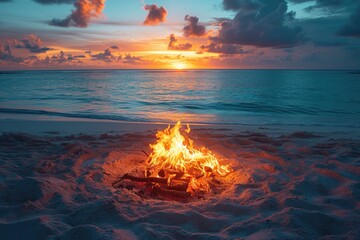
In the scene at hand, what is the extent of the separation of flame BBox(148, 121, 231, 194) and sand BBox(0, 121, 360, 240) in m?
0.37

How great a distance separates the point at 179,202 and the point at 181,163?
979mm

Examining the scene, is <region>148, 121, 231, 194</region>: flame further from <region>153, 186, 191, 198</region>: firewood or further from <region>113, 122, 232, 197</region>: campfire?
<region>153, 186, 191, 198</region>: firewood

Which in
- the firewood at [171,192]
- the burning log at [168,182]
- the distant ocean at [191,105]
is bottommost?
the distant ocean at [191,105]

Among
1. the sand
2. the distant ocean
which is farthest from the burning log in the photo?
the distant ocean

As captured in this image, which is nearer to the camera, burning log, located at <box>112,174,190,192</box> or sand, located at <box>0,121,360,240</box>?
sand, located at <box>0,121,360,240</box>

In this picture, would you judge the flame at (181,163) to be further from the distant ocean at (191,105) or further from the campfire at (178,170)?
the distant ocean at (191,105)

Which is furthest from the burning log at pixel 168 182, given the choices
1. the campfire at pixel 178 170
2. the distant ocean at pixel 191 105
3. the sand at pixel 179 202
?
the distant ocean at pixel 191 105

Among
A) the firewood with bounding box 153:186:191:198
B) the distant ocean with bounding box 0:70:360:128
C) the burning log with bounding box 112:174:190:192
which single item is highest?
the burning log with bounding box 112:174:190:192

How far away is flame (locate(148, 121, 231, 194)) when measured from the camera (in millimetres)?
5305

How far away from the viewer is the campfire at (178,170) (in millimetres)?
5012

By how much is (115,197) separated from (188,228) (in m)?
1.30

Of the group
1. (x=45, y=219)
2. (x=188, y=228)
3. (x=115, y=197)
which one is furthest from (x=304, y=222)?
(x=45, y=219)

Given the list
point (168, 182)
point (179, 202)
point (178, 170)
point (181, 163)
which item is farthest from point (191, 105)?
point (179, 202)

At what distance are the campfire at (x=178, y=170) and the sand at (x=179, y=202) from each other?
0.81ft
